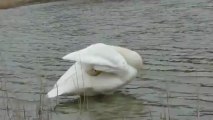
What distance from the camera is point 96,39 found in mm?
14109

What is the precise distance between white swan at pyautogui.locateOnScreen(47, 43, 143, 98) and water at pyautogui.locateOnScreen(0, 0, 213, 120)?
0.19 m

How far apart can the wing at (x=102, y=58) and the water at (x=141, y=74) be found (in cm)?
47

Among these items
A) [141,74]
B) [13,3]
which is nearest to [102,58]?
[141,74]

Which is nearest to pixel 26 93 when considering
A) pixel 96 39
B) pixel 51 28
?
pixel 96 39

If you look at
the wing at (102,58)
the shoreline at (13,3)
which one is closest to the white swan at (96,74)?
the wing at (102,58)

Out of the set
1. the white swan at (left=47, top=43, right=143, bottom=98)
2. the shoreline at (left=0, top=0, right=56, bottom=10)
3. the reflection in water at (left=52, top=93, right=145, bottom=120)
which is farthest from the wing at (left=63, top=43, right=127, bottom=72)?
the shoreline at (left=0, top=0, right=56, bottom=10)

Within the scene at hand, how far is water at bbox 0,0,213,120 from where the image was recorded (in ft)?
23.2

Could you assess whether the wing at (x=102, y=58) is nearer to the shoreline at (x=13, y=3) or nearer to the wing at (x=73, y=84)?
the wing at (x=73, y=84)

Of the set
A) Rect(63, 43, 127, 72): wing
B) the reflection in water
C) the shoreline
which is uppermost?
the shoreline

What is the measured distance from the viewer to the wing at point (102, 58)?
7270 mm

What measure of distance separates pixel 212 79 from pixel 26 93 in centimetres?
259

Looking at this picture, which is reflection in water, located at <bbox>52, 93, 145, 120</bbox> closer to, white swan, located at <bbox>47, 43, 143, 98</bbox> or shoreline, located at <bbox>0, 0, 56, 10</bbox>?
white swan, located at <bbox>47, 43, 143, 98</bbox>

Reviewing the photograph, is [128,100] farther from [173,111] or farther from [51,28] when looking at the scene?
[51,28]

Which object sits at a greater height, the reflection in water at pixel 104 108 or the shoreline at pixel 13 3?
the shoreline at pixel 13 3
